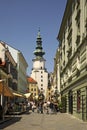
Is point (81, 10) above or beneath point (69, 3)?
beneath

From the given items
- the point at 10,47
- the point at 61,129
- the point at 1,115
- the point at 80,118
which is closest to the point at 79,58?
the point at 80,118

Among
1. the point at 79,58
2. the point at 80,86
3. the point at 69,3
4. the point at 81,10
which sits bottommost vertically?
the point at 80,86

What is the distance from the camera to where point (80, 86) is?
31.8 meters

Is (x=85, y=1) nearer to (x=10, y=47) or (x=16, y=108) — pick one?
(x=16, y=108)

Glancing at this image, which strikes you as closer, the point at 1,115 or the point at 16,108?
the point at 1,115

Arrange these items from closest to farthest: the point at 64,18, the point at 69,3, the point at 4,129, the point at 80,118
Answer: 1. the point at 4,129
2. the point at 80,118
3. the point at 69,3
4. the point at 64,18

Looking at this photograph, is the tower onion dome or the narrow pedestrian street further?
the tower onion dome

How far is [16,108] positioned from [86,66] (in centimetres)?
2451

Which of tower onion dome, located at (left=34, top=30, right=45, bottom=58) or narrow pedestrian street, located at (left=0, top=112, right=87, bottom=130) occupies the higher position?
tower onion dome, located at (left=34, top=30, right=45, bottom=58)

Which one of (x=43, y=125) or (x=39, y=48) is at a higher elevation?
(x=39, y=48)

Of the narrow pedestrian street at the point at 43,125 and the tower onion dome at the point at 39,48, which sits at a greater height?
the tower onion dome at the point at 39,48

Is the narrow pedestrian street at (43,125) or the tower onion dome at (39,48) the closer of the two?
the narrow pedestrian street at (43,125)

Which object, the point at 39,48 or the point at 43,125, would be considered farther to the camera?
the point at 39,48

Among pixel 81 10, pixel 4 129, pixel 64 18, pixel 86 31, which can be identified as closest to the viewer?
pixel 4 129
